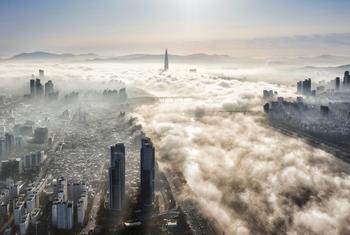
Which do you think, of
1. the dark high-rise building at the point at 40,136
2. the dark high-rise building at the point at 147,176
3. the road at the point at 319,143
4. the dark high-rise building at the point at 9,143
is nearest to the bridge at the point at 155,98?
the road at the point at 319,143

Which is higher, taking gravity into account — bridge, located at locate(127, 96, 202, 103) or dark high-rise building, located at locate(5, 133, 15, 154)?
bridge, located at locate(127, 96, 202, 103)

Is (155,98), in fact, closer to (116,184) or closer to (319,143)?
(319,143)

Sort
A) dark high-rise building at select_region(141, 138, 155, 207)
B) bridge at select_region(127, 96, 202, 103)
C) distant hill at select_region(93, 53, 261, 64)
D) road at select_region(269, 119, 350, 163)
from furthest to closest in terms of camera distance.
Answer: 1. distant hill at select_region(93, 53, 261, 64)
2. bridge at select_region(127, 96, 202, 103)
3. road at select_region(269, 119, 350, 163)
4. dark high-rise building at select_region(141, 138, 155, 207)

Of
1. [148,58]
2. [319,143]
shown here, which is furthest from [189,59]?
[319,143]

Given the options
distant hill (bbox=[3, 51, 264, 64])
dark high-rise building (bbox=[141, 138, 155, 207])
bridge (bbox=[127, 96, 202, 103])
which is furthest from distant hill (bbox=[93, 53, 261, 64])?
dark high-rise building (bbox=[141, 138, 155, 207])

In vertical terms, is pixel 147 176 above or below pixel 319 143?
above

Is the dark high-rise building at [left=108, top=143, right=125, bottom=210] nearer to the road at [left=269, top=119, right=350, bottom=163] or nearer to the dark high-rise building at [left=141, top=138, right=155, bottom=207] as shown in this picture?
the dark high-rise building at [left=141, top=138, right=155, bottom=207]

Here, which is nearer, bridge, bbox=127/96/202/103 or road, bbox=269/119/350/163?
road, bbox=269/119/350/163

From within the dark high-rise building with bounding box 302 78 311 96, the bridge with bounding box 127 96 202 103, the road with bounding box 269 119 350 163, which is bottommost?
the road with bounding box 269 119 350 163

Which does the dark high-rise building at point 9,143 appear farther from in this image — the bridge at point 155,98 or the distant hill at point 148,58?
the distant hill at point 148,58

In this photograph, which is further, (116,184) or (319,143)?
(319,143)
